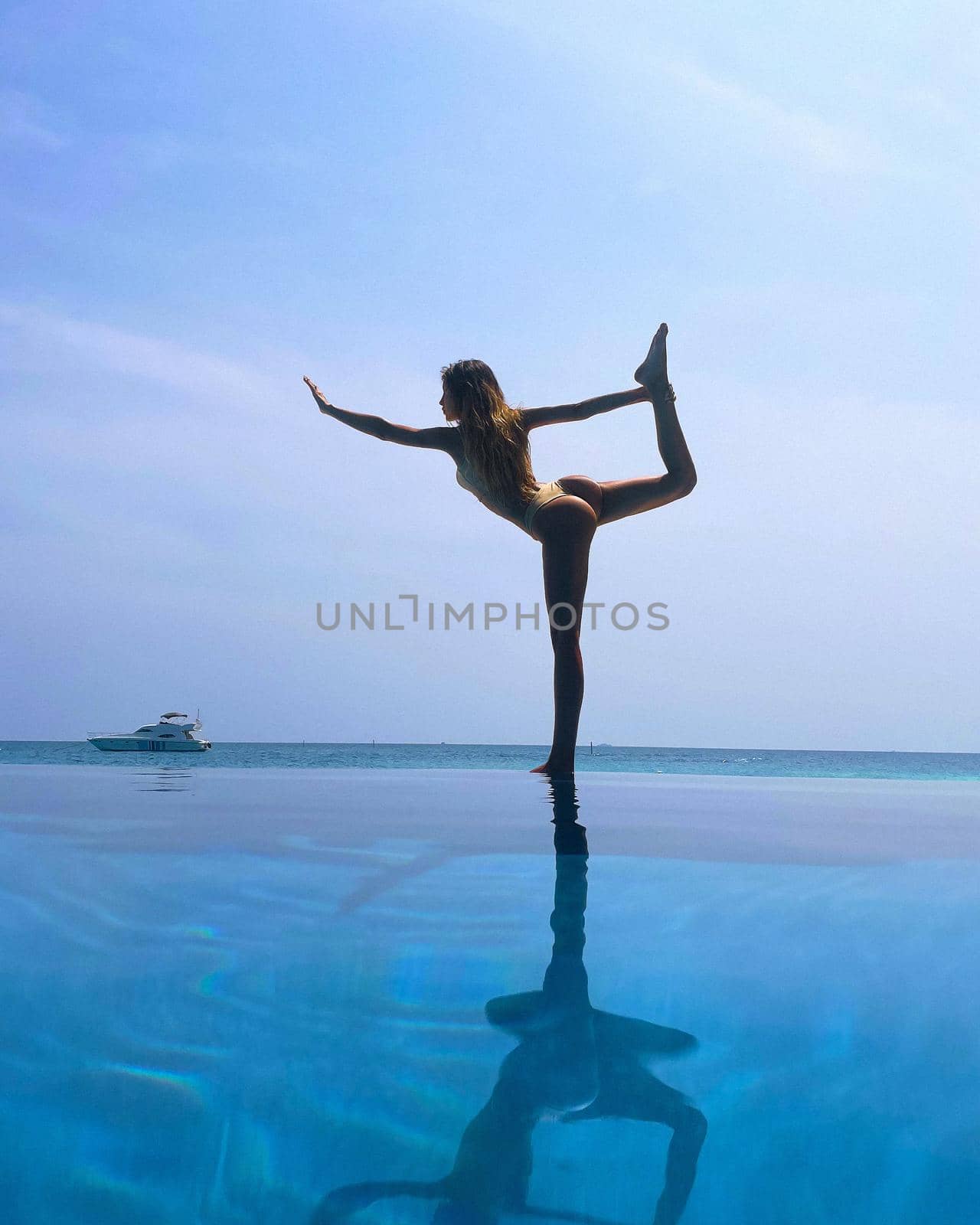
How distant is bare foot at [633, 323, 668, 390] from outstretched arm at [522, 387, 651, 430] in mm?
58

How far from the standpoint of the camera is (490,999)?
3.97ft

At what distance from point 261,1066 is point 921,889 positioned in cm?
154

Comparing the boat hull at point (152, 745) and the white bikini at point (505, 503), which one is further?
the boat hull at point (152, 745)

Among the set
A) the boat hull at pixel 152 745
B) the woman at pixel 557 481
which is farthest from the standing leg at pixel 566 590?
the boat hull at pixel 152 745

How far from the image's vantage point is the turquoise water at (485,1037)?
0.80 m

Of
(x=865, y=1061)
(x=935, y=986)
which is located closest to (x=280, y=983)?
(x=865, y=1061)

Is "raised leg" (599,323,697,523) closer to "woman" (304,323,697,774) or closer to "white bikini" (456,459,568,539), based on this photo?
"woman" (304,323,697,774)

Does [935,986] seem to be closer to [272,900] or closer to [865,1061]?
[865,1061]

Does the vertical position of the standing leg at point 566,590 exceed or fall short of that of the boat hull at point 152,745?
it exceeds it

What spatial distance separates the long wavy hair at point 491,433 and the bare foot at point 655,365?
0.66 metres

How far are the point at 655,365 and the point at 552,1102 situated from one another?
3.92m

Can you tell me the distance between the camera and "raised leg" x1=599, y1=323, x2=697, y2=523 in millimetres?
4363

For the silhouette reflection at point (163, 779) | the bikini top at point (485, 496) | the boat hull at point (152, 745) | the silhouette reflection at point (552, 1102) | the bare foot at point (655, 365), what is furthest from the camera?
the boat hull at point (152, 745)

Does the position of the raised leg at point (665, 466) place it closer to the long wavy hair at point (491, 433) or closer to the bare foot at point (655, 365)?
the bare foot at point (655, 365)
